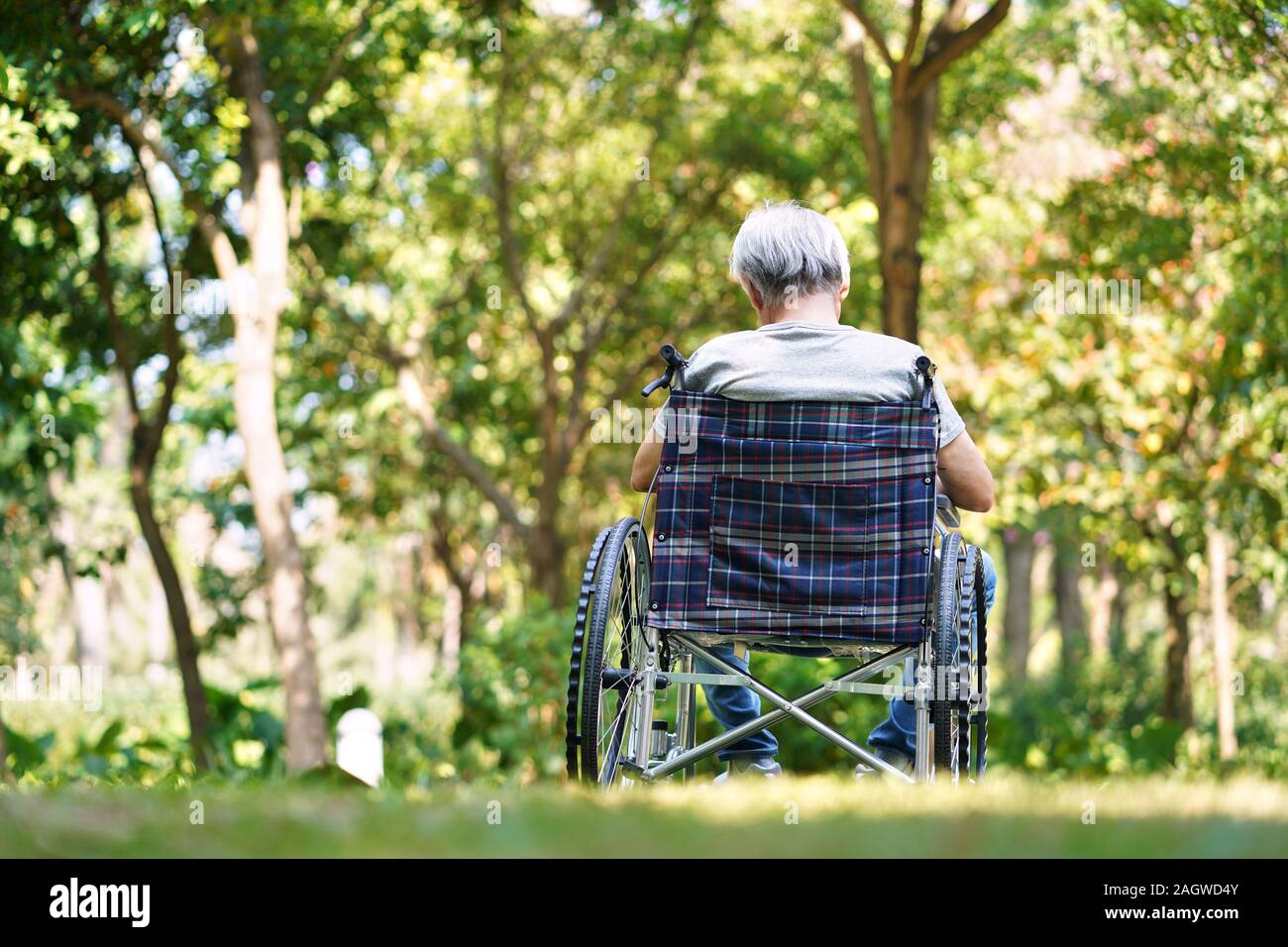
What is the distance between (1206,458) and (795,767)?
10.8ft

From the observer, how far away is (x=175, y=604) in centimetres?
855

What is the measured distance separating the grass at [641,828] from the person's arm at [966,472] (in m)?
1.26

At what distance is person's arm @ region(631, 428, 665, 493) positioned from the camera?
3.23m

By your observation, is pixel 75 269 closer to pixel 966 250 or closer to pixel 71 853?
pixel 966 250

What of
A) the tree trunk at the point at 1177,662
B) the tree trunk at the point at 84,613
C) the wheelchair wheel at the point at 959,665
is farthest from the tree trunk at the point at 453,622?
the wheelchair wheel at the point at 959,665

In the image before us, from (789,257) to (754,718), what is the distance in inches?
42.8

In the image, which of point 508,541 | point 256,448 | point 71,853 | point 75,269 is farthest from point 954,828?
point 508,541

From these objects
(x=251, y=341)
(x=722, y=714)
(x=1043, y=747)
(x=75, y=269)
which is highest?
(x=75, y=269)

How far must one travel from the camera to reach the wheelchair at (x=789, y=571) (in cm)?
295

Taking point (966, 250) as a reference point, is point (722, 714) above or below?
below

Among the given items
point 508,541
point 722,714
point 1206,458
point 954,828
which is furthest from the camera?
point 508,541

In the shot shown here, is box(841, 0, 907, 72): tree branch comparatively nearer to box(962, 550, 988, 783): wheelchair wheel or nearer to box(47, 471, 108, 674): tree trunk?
box(962, 550, 988, 783): wheelchair wheel

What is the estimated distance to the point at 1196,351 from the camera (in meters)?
8.50

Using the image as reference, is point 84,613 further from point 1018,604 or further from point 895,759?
point 895,759
